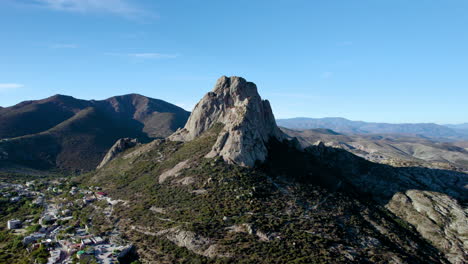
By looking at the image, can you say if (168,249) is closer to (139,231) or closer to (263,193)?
(139,231)

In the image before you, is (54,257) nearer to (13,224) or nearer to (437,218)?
(13,224)

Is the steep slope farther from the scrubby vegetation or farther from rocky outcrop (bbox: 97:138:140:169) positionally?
rocky outcrop (bbox: 97:138:140:169)

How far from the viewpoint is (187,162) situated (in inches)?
3760

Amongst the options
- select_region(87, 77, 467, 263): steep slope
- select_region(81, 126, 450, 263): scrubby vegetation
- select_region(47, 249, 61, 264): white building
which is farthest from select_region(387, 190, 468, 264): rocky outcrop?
select_region(47, 249, 61, 264): white building

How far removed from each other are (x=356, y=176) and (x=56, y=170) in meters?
161

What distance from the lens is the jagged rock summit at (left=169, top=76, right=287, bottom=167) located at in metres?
90.8

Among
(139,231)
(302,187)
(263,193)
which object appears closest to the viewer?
(139,231)

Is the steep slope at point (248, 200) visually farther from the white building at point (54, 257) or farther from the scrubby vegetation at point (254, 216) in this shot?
the white building at point (54, 257)

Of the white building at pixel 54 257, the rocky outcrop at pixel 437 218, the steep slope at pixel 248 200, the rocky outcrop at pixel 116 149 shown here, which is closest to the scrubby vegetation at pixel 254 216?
the steep slope at pixel 248 200

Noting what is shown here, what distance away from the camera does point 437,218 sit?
92312 mm

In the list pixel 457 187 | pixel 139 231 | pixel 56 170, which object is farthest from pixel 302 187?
pixel 56 170

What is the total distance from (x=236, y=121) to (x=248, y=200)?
30432 millimetres

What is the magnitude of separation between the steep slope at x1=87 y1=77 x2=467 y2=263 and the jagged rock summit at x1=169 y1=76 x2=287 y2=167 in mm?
426

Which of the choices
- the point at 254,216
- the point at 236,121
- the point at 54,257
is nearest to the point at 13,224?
the point at 54,257
